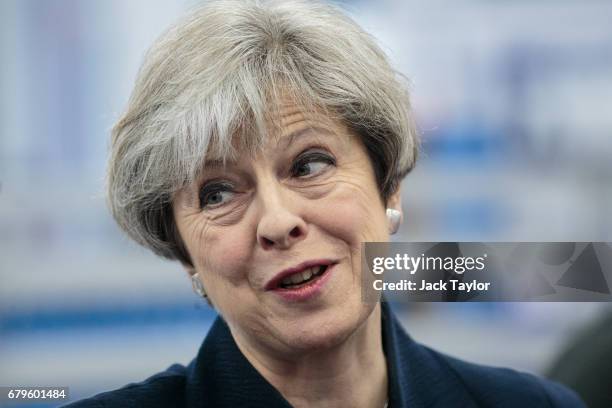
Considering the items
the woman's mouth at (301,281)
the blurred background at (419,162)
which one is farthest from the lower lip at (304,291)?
the blurred background at (419,162)

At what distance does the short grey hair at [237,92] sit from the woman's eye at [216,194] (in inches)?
1.2

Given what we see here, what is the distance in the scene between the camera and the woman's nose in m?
1.13

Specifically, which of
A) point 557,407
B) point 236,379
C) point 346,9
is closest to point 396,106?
point 346,9

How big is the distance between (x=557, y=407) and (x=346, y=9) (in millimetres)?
771

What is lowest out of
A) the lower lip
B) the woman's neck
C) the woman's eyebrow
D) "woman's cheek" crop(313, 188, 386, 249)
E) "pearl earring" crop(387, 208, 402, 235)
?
the woman's neck

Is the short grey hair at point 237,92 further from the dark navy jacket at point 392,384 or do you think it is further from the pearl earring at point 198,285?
the dark navy jacket at point 392,384

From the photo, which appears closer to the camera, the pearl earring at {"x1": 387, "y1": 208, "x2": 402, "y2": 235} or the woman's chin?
the woman's chin

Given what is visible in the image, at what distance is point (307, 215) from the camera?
3.84 feet

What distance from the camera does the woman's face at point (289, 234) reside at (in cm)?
116

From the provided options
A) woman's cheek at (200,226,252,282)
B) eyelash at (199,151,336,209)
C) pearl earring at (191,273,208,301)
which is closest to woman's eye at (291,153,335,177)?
eyelash at (199,151,336,209)

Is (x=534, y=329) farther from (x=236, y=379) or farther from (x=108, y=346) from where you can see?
(x=108, y=346)

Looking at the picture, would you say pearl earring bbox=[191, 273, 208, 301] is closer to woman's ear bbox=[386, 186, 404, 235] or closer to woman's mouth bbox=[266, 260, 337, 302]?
woman's mouth bbox=[266, 260, 337, 302]

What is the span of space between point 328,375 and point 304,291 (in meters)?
0.18

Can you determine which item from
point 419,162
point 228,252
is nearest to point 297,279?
point 228,252
